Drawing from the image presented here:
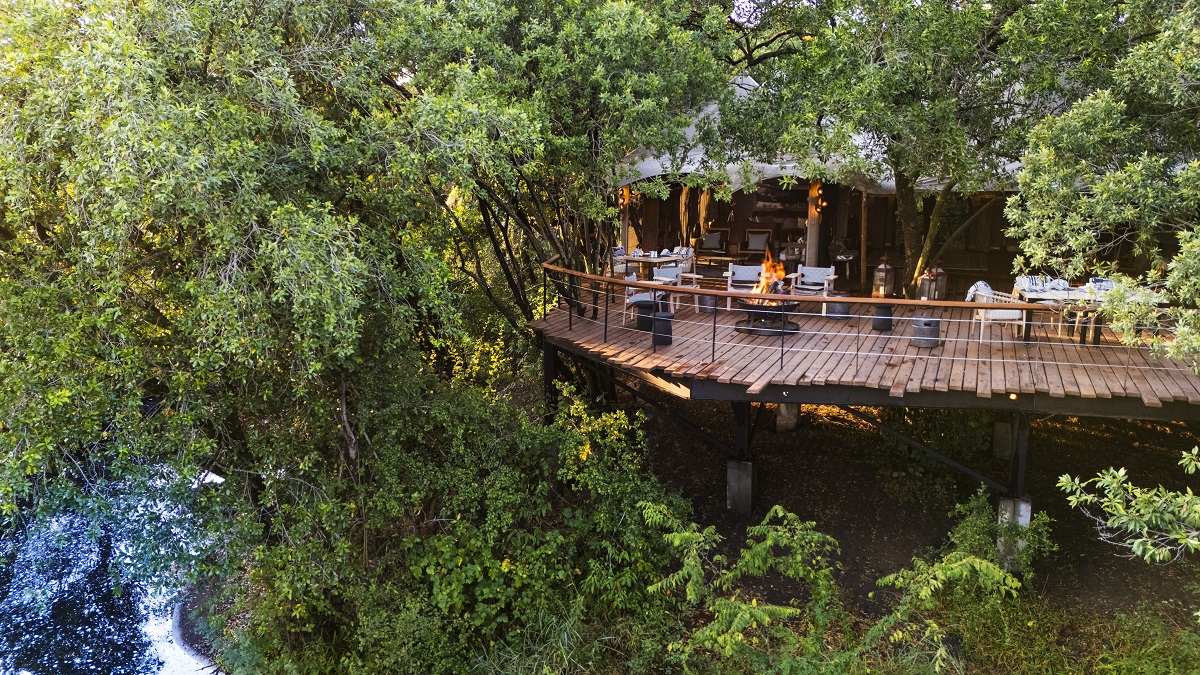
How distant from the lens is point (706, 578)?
351 inches

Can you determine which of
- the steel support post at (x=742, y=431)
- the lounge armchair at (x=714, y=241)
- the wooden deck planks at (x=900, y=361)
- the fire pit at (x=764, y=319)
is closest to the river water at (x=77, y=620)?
the wooden deck planks at (x=900, y=361)

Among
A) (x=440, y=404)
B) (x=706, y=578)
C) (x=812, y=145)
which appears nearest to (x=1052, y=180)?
(x=812, y=145)

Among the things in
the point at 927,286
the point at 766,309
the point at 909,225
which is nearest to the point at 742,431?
the point at 766,309

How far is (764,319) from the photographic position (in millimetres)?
9656

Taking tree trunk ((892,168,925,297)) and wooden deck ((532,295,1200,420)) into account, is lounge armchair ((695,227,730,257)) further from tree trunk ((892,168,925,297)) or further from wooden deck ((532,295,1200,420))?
wooden deck ((532,295,1200,420))

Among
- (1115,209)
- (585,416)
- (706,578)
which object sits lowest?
(706,578)

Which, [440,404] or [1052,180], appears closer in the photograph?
[1052,180]

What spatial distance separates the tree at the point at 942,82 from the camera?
772 cm

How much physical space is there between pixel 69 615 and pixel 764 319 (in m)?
9.92

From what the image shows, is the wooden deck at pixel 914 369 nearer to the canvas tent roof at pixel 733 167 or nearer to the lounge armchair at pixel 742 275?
the lounge armchair at pixel 742 275

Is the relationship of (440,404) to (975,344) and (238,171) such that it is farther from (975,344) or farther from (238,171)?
(975,344)

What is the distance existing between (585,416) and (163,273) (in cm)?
442

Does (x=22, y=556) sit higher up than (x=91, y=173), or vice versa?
(x=91, y=173)

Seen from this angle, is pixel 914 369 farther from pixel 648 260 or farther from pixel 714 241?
pixel 714 241
